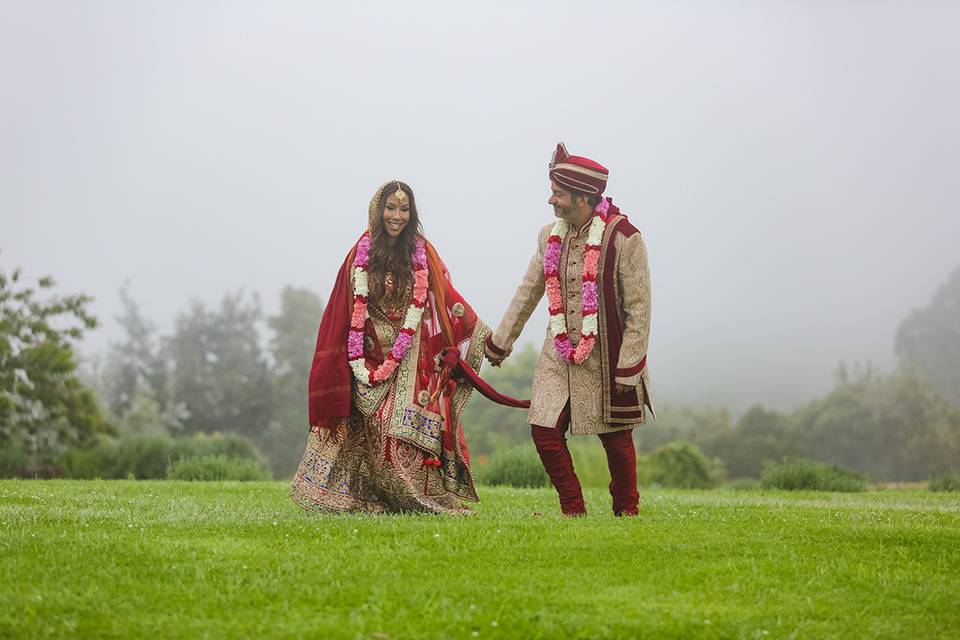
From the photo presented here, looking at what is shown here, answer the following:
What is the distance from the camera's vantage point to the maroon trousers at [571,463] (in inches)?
368

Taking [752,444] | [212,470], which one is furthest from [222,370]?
[212,470]

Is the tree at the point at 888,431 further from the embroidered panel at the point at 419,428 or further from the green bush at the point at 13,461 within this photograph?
the embroidered panel at the point at 419,428

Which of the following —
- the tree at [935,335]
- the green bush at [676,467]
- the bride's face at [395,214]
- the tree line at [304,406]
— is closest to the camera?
the bride's face at [395,214]

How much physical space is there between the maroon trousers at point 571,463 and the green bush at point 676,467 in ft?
48.1

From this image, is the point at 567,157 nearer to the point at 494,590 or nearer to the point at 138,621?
the point at 494,590

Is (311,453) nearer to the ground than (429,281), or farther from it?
nearer to the ground

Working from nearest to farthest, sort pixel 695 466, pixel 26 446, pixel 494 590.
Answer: pixel 494 590
pixel 695 466
pixel 26 446

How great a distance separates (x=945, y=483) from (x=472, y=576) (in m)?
13.9

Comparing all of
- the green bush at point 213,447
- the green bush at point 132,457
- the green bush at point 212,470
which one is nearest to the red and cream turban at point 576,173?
the green bush at point 212,470

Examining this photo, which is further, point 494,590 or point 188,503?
point 188,503

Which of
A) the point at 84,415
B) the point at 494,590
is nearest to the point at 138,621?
the point at 494,590

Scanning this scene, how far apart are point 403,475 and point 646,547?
2.47m

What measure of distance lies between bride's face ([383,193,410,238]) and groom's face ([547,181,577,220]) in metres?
1.20

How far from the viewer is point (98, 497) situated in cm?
1104
